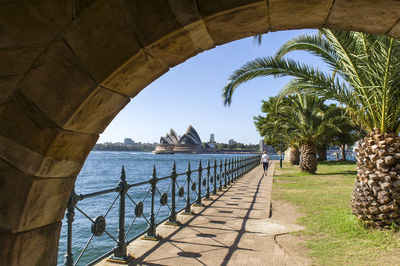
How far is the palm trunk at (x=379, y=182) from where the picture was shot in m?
5.38

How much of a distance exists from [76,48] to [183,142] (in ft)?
373

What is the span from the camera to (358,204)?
593 cm

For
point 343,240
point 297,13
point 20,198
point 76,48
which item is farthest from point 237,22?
point 343,240

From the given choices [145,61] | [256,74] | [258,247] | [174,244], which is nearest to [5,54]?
[145,61]

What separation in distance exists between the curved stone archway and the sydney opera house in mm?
110107

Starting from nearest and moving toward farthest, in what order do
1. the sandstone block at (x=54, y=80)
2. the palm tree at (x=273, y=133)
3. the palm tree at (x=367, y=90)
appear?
the sandstone block at (x=54, y=80)
the palm tree at (x=367, y=90)
the palm tree at (x=273, y=133)

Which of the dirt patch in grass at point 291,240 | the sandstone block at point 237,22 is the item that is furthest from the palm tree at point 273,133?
the sandstone block at point 237,22

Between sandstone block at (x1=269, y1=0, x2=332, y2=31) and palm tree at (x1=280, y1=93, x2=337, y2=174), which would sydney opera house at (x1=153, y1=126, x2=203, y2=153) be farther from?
sandstone block at (x1=269, y1=0, x2=332, y2=31)

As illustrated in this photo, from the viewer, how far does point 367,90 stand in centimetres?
598

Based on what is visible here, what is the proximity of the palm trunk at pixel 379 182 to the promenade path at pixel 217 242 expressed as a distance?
1.62 metres

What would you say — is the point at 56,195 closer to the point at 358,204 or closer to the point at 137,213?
the point at 137,213

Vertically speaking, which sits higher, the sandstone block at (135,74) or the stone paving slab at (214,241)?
the sandstone block at (135,74)

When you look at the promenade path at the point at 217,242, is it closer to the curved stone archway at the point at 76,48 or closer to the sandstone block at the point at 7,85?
the curved stone archway at the point at 76,48

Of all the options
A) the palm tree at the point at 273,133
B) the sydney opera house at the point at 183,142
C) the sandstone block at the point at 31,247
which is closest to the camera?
the sandstone block at the point at 31,247
